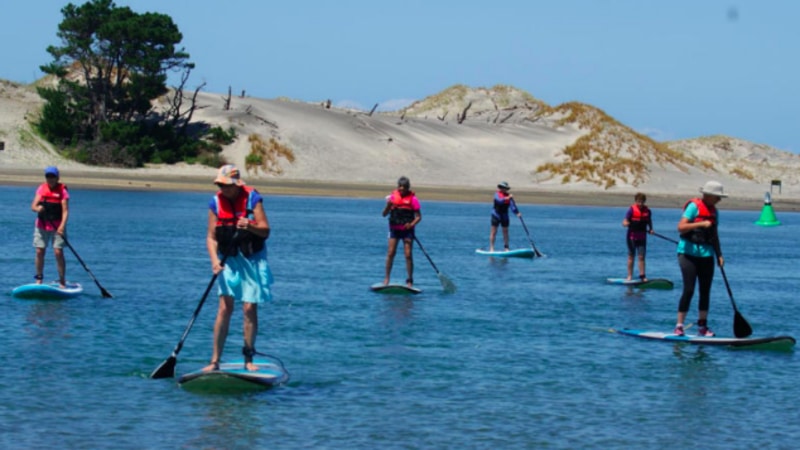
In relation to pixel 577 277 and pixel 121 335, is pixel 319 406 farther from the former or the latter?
pixel 577 277


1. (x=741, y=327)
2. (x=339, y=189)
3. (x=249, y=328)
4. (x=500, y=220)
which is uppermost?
(x=500, y=220)

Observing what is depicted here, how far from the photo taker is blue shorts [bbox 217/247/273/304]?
1034 centimetres

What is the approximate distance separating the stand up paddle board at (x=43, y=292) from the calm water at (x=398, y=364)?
26 cm

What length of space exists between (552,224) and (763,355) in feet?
87.7

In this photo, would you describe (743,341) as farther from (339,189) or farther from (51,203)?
(339,189)

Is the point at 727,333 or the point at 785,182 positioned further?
the point at 785,182

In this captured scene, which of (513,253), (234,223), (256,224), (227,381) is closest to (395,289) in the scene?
(227,381)

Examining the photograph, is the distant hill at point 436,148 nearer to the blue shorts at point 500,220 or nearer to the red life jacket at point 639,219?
the blue shorts at point 500,220

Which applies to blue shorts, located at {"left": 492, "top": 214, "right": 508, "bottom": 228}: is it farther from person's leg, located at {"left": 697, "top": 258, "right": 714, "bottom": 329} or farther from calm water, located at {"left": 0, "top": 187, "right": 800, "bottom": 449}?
person's leg, located at {"left": 697, "top": 258, "right": 714, "bottom": 329}

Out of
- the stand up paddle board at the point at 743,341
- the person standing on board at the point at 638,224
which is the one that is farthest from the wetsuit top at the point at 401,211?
the stand up paddle board at the point at 743,341

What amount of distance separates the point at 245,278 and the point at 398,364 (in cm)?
230

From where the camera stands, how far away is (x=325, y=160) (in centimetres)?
6425

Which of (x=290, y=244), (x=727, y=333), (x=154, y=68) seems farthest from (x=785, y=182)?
(x=727, y=333)

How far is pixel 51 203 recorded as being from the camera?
616 inches
